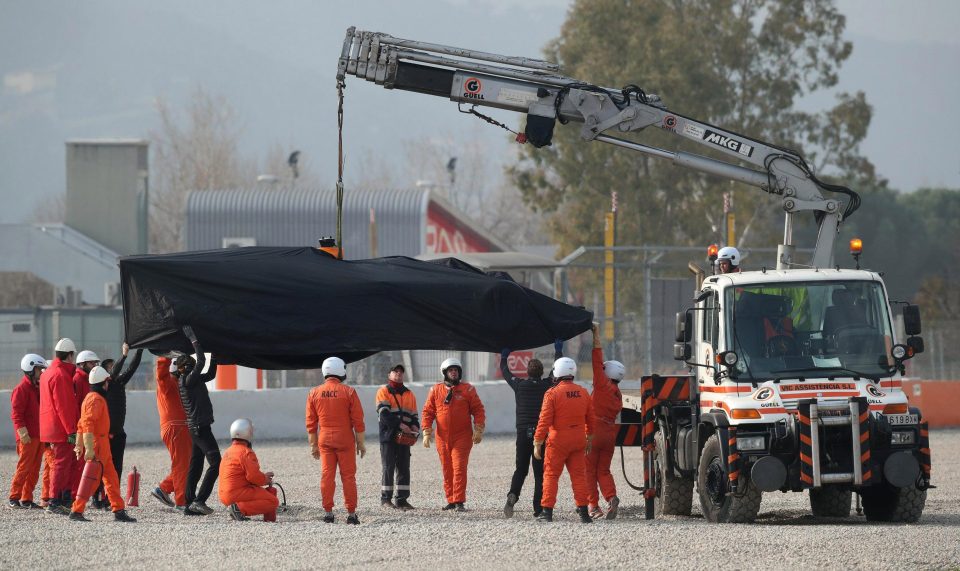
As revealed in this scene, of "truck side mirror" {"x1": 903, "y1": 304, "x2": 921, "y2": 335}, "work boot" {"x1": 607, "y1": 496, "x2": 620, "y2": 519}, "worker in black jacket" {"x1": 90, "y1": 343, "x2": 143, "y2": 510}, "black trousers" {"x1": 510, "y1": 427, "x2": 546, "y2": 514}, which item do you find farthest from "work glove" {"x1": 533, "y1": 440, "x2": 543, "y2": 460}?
"worker in black jacket" {"x1": 90, "y1": 343, "x2": 143, "y2": 510}

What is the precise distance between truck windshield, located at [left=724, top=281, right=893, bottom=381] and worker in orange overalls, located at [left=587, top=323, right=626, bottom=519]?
1983 mm

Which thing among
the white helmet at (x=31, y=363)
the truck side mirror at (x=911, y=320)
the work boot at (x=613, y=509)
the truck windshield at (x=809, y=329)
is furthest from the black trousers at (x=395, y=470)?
the truck side mirror at (x=911, y=320)

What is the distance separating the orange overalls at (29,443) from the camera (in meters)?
16.2

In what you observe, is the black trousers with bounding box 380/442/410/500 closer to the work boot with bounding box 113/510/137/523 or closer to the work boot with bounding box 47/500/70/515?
the work boot with bounding box 113/510/137/523

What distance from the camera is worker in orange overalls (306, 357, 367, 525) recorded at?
14.4m

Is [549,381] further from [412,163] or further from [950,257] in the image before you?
[412,163]

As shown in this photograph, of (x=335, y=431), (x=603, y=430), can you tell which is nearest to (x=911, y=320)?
(x=603, y=430)

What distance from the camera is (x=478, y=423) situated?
53.4 feet

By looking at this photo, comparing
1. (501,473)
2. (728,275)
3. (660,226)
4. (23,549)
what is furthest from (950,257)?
(23,549)

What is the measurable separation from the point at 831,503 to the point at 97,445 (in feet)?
26.4

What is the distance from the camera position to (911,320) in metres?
13.3

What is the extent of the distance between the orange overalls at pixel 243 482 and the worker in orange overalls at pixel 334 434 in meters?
0.67

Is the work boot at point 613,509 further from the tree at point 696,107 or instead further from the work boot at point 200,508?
the tree at point 696,107

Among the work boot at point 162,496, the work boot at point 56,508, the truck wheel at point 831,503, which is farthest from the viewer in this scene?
the work boot at point 162,496
